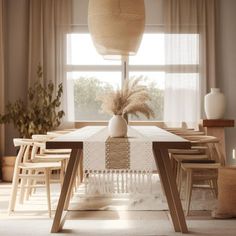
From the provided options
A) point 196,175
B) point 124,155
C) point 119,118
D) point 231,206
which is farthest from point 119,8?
point 231,206

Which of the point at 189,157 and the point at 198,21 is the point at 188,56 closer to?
the point at 198,21

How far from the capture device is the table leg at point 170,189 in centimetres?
380

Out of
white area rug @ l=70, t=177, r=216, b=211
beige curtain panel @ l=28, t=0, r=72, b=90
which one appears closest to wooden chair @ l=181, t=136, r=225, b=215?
white area rug @ l=70, t=177, r=216, b=211

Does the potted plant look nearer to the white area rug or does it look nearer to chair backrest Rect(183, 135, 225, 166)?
the white area rug

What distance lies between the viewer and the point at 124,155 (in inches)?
140

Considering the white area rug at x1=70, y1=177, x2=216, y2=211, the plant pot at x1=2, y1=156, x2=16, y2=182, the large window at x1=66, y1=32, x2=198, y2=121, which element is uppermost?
the large window at x1=66, y1=32, x2=198, y2=121

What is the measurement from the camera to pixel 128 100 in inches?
164

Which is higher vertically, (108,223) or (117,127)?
(117,127)

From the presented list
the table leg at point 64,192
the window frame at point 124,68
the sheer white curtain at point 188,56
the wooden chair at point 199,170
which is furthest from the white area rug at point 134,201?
the window frame at point 124,68

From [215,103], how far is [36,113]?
8.55 feet

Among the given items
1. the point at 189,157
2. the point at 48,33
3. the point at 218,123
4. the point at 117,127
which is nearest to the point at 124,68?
the point at 48,33

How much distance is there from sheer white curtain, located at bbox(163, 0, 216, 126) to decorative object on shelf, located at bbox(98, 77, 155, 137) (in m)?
3.82

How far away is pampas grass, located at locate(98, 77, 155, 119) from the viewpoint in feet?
13.5

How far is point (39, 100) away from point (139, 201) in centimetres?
312
